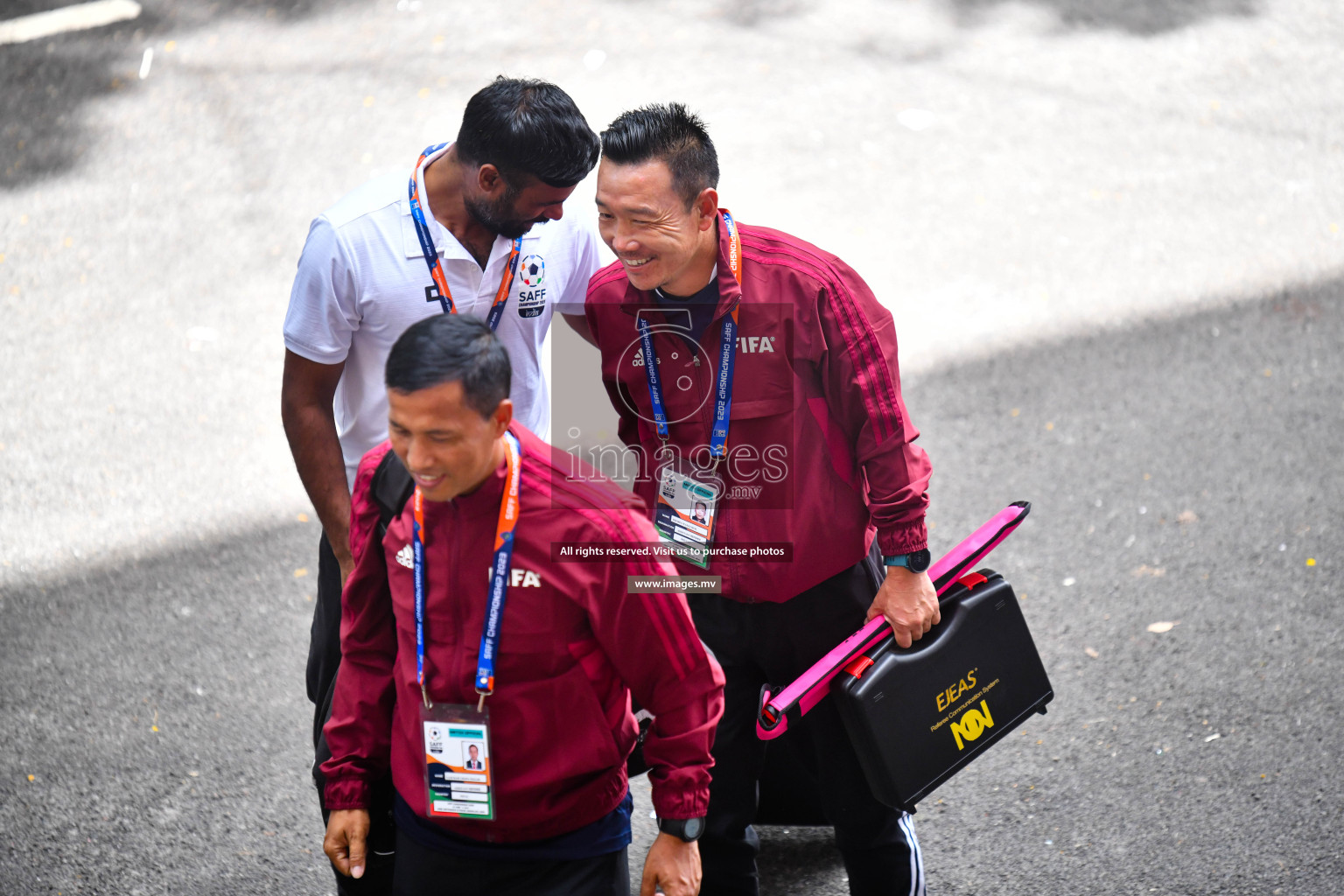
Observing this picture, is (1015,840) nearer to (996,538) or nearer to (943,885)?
(943,885)

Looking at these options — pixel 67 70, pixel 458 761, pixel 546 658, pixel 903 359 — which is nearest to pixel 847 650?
pixel 546 658

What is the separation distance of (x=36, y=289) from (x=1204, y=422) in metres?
5.96

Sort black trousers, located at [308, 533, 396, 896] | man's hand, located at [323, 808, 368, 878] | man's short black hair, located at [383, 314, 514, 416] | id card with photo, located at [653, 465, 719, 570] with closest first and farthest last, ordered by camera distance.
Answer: man's short black hair, located at [383, 314, 514, 416], man's hand, located at [323, 808, 368, 878], black trousers, located at [308, 533, 396, 896], id card with photo, located at [653, 465, 719, 570]

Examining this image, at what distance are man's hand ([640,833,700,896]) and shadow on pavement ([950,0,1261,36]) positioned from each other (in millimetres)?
8218

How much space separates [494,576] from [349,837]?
71cm

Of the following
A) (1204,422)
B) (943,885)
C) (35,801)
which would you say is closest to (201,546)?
(35,801)

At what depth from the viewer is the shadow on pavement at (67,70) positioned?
7.64m

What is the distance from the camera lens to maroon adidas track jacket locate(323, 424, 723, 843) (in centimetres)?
229

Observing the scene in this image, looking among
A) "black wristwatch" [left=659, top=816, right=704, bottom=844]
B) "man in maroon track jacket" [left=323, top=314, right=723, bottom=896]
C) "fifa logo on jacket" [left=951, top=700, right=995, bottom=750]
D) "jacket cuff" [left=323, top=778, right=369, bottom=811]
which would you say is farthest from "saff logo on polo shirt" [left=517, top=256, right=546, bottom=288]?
"fifa logo on jacket" [left=951, top=700, right=995, bottom=750]

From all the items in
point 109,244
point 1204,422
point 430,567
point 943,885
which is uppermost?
point 430,567

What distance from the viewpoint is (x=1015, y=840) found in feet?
12.2

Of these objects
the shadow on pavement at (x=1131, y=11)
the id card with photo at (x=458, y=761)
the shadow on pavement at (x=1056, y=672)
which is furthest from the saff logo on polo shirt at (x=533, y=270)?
the shadow on pavement at (x=1131, y=11)

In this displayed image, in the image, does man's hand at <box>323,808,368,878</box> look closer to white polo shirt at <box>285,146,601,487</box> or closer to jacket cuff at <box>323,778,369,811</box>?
jacket cuff at <box>323,778,369,811</box>

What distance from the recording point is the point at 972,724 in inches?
120
